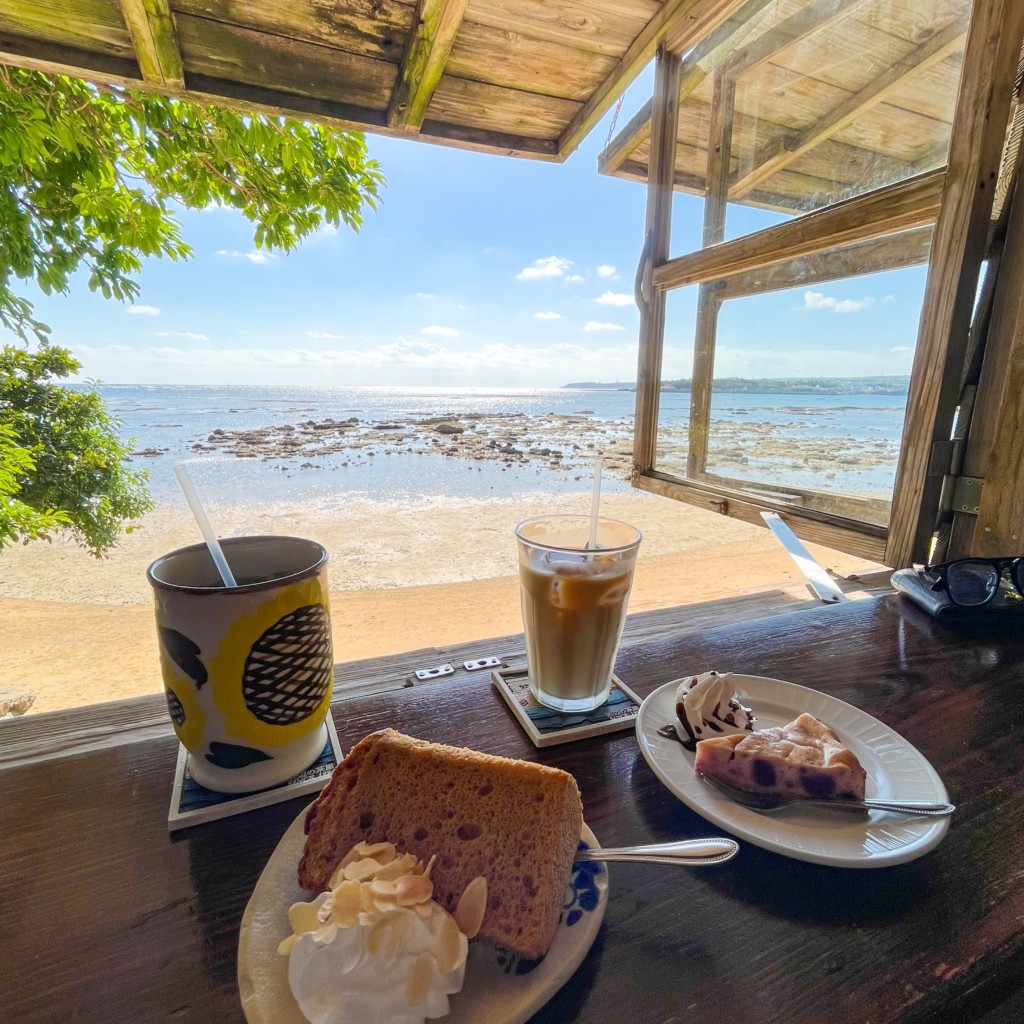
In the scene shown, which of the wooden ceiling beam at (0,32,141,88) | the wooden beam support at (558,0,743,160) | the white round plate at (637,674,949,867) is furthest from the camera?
the wooden beam support at (558,0,743,160)

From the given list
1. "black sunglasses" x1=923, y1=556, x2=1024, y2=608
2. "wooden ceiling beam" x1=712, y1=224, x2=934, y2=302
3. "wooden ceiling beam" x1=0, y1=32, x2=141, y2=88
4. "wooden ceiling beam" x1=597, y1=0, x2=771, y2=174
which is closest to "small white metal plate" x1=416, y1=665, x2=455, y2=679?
"black sunglasses" x1=923, y1=556, x2=1024, y2=608

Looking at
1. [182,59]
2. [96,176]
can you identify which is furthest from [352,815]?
[96,176]

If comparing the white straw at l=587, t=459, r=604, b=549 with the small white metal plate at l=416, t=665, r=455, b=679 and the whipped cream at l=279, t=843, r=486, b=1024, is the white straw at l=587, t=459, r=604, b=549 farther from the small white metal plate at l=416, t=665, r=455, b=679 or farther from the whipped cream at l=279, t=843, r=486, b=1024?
the whipped cream at l=279, t=843, r=486, b=1024

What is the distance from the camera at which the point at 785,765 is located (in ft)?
1.31

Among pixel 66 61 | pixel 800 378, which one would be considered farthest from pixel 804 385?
pixel 66 61

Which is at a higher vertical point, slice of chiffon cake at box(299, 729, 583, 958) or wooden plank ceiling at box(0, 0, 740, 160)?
wooden plank ceiling at box(0, 0, 740, 160)

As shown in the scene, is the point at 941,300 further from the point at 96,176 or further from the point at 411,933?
the point at 96,176

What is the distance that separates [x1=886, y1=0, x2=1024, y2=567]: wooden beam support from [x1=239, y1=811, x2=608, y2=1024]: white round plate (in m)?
1.06

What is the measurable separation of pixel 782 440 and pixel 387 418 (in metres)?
19.1

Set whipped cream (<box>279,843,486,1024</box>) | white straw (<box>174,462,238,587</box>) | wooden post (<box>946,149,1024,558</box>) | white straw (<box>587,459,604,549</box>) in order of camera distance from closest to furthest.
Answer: whipped cream (<box>279,843,486,1024</box>)
white straw (<box>174,462,238,587</box>)
white straw (<box>587,459,604,549</box>)
wooden post (<box>946,149,1024,558</box>)

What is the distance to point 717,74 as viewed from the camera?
145cm

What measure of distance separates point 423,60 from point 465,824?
4.92 feet

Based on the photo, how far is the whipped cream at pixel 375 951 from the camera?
242 millimetres

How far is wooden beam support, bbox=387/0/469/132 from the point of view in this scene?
42.1 inches
